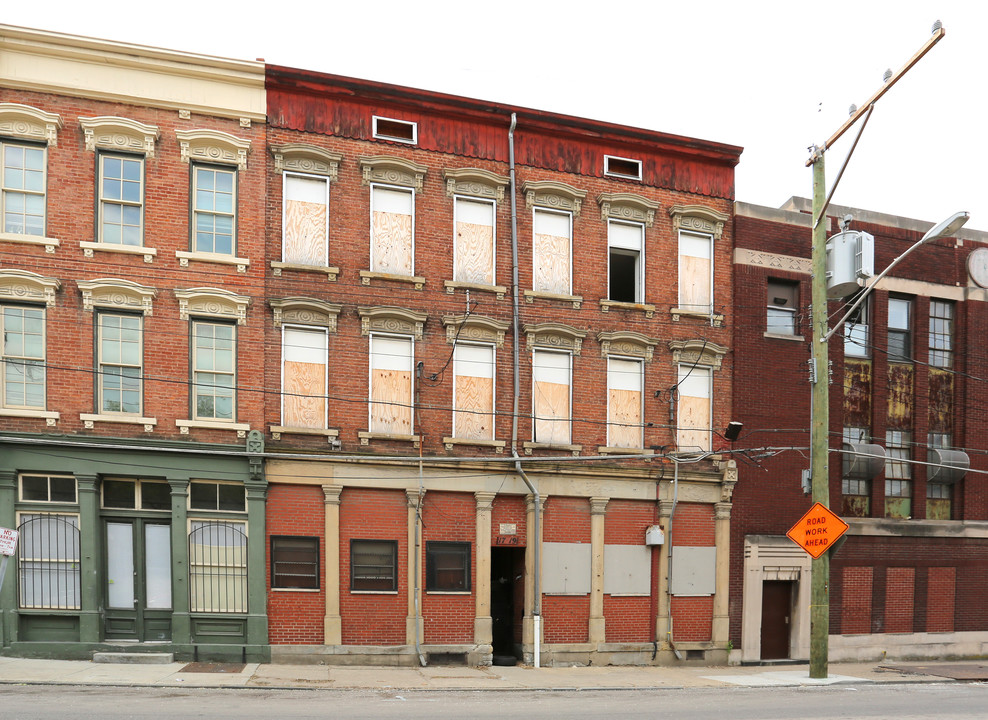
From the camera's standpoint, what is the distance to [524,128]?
63.7ft

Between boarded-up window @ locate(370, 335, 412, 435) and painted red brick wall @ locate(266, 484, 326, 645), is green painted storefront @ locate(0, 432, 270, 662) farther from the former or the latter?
boarded-up window @ locate(370, 335, 412, 435)

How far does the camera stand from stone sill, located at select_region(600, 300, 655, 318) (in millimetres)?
19672

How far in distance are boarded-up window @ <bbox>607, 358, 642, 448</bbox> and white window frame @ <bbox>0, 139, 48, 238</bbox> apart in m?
12.1

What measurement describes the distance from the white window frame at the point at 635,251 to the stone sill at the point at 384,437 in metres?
5.67

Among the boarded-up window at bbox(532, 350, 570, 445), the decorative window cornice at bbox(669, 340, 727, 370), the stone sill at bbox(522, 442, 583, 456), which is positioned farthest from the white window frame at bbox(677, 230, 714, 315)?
the stone sill at bbox(522, 442, 583, 456)

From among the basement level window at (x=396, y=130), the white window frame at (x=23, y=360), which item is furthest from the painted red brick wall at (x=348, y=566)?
the basement level window at (x=396, y=130)

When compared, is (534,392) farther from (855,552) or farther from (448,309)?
(855,552)

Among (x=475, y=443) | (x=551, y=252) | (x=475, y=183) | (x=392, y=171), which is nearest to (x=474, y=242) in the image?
(x=475, y=183)

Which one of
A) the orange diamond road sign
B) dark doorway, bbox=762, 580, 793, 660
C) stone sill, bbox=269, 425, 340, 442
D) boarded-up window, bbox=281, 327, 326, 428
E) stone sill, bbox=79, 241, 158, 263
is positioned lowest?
dark doorway, bbox=762, 580, 793, 660

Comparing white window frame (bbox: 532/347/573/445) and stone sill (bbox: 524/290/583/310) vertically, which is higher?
stone sill (bbox: 524/290/583/310)

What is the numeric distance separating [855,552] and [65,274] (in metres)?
18.8

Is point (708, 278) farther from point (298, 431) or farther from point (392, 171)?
point (298, 431)

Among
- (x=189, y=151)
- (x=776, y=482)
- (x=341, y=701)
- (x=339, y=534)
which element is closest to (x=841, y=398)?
(x=776, y=482)

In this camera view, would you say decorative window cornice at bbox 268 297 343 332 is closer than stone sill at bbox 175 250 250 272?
No
